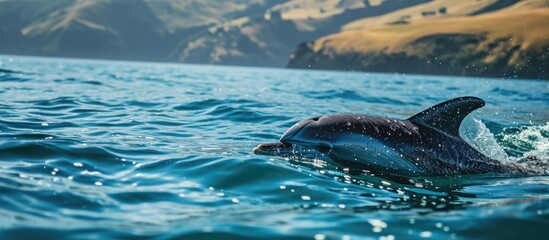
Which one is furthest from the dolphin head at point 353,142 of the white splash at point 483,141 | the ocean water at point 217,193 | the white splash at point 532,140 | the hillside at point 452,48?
the hillside at point 452,48

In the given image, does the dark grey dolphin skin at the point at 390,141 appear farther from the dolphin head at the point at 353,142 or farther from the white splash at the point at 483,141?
the white splash at the point at 483,141

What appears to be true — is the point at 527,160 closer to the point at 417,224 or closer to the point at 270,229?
the point at 417,224

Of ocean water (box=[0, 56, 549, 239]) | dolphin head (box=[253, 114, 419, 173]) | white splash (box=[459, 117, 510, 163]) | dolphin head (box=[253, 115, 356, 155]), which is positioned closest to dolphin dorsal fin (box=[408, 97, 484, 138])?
dolphin head (box=[253, 114, 419, 173])

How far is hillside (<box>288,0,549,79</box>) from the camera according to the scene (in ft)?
412

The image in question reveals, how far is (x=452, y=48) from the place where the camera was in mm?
145625

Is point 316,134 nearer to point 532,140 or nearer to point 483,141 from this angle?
point 483,141

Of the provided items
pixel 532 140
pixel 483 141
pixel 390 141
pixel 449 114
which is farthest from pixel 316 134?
pixel 532 140

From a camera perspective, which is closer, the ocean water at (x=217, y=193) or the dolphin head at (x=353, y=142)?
the ocean water at (x=217, y=193)

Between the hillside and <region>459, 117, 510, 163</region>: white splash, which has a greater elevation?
the hillside

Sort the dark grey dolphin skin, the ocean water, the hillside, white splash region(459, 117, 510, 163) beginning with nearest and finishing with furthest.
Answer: the ocean water, the dark grey dolphin skin, white splash region(459, 117, 510, 163), the hillside

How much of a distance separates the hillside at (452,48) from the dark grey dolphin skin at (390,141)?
10957cm

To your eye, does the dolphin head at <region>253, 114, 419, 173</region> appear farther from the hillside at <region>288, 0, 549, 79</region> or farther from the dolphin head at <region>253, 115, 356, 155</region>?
the hillside at <region>288, 0, 549, 79</region>

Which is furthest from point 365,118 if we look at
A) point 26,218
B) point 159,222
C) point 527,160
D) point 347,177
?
point 26,218

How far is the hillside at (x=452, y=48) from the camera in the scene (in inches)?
4943
